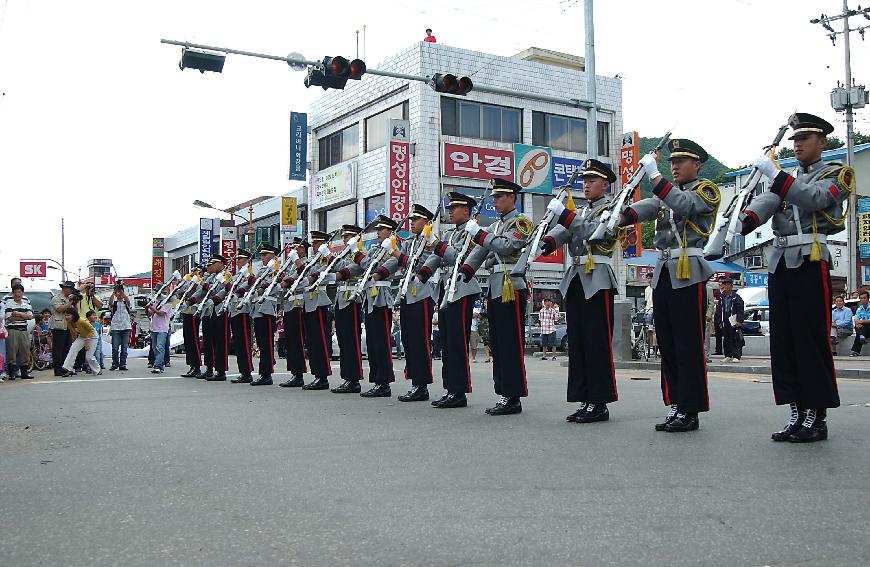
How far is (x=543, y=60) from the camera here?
126 ft

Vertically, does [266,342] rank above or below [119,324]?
below

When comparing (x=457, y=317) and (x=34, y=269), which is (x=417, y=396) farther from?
(x=34, y=269)

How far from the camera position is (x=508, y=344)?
25.9 ft

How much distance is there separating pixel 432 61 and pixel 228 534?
30.9 m

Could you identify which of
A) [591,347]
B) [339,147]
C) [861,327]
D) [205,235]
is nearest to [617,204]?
[591,347]

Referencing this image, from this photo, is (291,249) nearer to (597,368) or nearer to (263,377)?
(263,377)

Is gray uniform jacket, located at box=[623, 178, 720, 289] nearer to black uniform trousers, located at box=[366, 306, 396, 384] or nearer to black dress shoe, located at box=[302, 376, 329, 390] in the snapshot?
black uniform trousers, located at box=[366, 306, 396, 384]

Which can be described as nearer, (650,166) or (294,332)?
(650,166)

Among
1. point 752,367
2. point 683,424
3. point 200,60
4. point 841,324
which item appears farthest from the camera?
point 841,324

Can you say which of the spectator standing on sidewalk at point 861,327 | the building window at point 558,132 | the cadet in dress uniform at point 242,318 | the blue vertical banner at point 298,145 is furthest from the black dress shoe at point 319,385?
the blue vertical banner at point 298,145

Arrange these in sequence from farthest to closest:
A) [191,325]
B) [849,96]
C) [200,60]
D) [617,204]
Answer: [849,96], [191,325], [200,60], [617,204]

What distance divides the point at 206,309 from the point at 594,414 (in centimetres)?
895

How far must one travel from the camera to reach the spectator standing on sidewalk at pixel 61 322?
53.9 feet

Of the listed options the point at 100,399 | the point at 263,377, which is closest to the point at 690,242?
the point at 100,399
